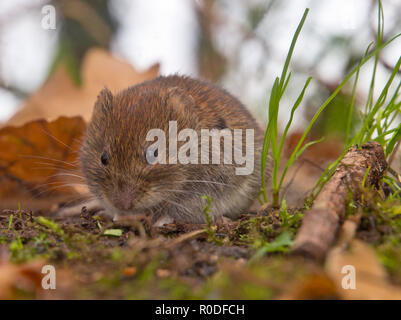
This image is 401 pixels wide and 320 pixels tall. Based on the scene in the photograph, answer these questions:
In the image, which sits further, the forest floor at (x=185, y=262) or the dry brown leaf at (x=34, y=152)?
the dry brown leaf at (x=34, y=152)

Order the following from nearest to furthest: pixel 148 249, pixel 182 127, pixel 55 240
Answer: pixel 148 249
pixel 55 240
pixel 182 127

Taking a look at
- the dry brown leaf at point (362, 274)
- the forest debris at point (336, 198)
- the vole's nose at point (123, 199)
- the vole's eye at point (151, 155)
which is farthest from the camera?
the vole's eye at point (151, 155)

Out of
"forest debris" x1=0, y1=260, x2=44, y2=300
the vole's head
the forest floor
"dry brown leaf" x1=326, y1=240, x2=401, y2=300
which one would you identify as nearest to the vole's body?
the vole's head

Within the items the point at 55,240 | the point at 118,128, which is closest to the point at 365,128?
the point at 118,128

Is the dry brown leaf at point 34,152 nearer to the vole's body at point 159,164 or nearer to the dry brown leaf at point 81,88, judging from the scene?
the vole's body at point 159,164

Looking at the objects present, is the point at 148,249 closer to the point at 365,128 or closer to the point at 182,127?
the point at 182,127

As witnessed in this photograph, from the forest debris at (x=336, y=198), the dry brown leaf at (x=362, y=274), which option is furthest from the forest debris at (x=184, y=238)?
the dry brown leaf at (x=362, y=274)
